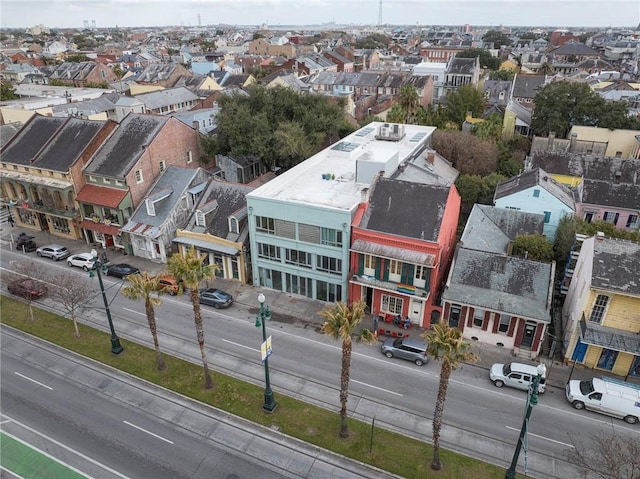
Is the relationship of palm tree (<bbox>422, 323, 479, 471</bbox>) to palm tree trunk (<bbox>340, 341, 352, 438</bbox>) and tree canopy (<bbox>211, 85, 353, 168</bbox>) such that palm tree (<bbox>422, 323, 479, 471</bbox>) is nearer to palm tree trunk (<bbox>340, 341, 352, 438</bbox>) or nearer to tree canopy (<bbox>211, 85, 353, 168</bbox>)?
palm tree trunk (<bbox>340, 341, 352, 438</bbox>)

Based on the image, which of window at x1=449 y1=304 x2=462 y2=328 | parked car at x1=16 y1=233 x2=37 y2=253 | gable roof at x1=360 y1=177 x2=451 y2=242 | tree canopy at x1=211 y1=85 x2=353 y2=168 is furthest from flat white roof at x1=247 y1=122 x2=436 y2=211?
parked car at x1=16 y1=233 x2=37 y2=253

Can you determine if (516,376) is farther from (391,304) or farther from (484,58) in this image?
(484,58)

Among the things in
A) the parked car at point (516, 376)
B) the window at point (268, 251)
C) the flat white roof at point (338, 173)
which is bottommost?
the parked car at point (516, 376)

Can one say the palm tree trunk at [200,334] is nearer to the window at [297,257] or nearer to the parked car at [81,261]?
the window at [297,257]

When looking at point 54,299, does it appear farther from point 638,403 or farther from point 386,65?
point 386,65

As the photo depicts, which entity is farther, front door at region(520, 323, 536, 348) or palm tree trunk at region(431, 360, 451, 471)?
front door at region(520, 323, 536, 348)

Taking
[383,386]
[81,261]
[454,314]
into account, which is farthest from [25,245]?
[454,314]

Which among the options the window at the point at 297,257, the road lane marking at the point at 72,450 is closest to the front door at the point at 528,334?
the window at the point at 297,257
